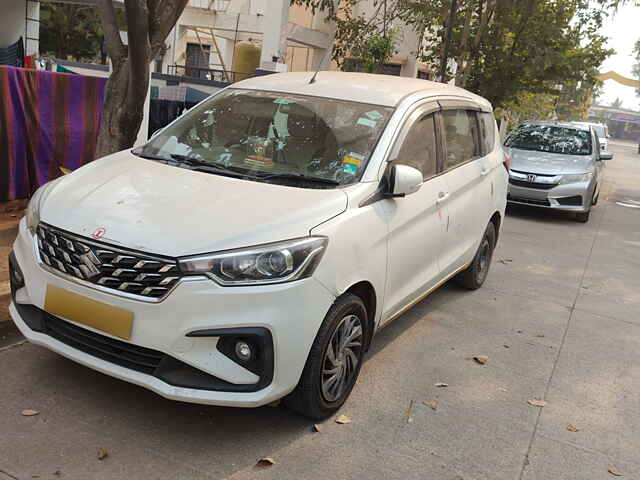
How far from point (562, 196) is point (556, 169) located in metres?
0.47

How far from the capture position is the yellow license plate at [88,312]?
3111mm

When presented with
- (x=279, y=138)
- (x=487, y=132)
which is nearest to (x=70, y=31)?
(x=487, y=132)

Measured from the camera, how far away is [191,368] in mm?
3160

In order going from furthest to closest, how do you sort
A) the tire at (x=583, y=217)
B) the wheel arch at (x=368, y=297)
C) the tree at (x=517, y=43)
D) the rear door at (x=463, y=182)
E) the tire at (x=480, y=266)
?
the tree at (x=517, y=43) → the tire at (x=583, y=217) → the tire at (x=480, y=266) → the rear door at (x=463, y=182) → the wheel arch at (x=368, y=297)

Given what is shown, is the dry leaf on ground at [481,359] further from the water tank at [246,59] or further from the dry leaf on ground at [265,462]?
the water tank at [246,59]

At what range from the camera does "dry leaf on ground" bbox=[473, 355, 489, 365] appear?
4.82m

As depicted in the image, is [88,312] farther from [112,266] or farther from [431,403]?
[431,403]

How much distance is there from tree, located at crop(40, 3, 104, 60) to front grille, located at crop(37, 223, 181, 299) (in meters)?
30.6

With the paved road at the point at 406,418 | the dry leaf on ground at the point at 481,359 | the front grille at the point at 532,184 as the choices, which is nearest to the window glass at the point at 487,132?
the paved road at the point at 406,418

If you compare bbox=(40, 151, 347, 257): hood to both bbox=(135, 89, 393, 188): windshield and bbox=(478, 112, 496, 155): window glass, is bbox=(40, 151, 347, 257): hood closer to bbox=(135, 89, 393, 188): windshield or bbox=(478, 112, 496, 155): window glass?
bbox=(135, 89, 393, 188): windshield

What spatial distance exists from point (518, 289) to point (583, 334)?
47.4 inches

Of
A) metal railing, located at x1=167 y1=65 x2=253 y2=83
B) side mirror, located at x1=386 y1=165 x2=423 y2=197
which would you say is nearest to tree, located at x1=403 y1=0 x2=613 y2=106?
metal railing, located at x1=167 y1=65 x2=253 y2=83

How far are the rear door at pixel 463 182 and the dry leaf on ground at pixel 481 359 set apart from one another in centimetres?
68

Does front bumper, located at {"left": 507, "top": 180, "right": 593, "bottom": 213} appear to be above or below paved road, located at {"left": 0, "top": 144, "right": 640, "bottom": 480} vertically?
above
